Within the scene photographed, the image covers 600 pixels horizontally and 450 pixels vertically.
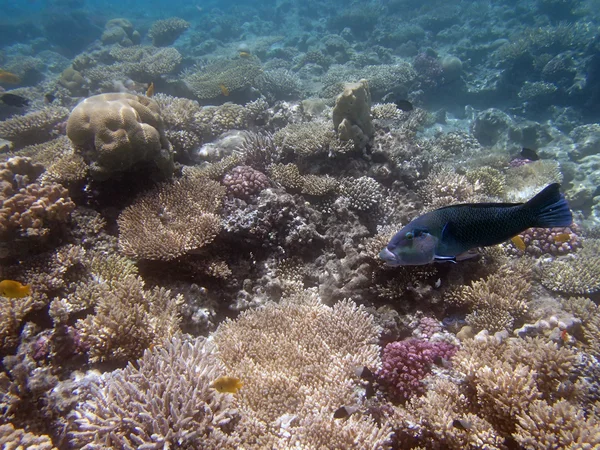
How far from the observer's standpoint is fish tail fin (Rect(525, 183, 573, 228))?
203cm

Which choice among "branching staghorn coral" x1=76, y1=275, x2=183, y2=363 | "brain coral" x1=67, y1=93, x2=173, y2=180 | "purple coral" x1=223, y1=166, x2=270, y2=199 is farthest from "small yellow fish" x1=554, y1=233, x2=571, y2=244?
"brain coral" x1=67, y1=93, x2=173, y2=180

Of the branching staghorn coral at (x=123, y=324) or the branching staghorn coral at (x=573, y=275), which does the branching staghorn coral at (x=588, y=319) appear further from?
the branching staghorn coral at (x=123, y=324)

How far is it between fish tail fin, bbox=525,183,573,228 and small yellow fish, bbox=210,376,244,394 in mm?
2975

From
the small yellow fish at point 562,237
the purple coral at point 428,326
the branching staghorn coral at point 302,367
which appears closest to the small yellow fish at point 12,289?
the branching staghorn coral at point 302,367

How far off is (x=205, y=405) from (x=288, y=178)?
4.15 m

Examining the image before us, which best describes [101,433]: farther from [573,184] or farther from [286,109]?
[573,184]

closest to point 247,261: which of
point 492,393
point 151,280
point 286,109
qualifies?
point 151,280

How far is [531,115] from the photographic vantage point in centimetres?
1560

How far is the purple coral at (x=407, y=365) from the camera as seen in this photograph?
11.9 feet

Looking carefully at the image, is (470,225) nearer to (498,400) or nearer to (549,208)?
(549,208)

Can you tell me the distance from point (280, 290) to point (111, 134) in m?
3.71

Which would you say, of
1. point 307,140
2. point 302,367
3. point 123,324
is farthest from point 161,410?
point 307,140

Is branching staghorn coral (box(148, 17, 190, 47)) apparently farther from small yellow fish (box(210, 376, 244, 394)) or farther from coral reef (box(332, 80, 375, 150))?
small yellow fish (box(210, 376, 244, 394))

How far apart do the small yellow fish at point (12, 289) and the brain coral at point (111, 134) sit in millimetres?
2182
